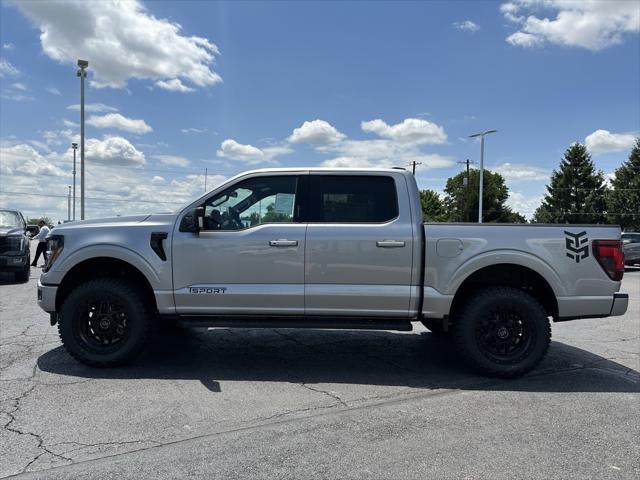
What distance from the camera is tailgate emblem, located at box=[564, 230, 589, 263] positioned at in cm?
504

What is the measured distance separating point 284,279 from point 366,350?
1747mm

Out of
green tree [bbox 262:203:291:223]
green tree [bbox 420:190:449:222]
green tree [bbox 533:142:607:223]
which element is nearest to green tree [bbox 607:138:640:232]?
green tree [bbox 533:142:607:223]

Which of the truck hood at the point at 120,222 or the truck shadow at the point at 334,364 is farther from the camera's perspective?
the truck hood at the point at 120,222

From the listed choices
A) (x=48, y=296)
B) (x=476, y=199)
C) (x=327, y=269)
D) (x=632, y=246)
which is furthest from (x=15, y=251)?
(x=476, y=199)

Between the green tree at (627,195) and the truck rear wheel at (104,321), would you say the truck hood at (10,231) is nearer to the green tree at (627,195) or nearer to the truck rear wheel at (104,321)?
the truck rear wheel at (104,321)

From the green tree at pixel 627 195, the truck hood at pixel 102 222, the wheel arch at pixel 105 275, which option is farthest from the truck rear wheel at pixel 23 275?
the green tree at pixel 627 195

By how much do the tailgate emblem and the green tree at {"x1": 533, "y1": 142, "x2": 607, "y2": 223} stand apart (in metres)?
53.2

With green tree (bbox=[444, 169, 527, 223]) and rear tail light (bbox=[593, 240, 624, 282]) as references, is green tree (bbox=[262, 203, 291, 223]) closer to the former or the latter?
rear tail light (bbox=[593, 240, 624, 282])

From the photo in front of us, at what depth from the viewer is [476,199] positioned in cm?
7175

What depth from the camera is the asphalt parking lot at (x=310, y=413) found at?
3.27m

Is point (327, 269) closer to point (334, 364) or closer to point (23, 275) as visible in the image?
point (334, 364)

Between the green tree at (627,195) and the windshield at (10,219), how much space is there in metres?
47.8

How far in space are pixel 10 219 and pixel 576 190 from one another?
5423 cm

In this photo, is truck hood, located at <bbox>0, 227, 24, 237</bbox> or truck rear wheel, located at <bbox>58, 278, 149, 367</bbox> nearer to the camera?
truck rear wheel, located at <bbox>58, 278, 149, 367</bbox>
